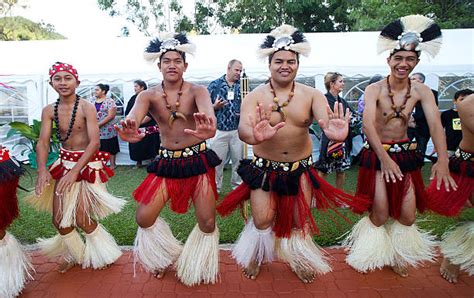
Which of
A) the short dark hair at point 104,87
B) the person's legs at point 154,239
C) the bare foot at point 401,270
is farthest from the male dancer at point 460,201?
the short dark hair at point 104,87

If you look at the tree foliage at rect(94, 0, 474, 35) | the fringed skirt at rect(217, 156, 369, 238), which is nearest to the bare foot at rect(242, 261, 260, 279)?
the fringed skirt at rect(217, 156, 369, 238)

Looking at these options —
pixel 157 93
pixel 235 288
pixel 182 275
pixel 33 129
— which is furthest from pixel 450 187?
pixel 33 129

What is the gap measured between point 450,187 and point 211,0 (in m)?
23.3

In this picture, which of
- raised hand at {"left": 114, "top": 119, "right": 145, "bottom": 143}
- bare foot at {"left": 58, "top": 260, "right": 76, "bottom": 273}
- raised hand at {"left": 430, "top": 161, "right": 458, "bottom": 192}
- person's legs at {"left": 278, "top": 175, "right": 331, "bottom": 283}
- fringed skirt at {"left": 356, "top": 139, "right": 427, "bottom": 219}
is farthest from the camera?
bare foot at {"left": 58, "top": 260, "right": 76, "bottom": 273}

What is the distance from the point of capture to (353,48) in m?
8.80

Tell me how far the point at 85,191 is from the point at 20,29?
3245cm

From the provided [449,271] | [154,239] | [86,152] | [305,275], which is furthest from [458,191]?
[86,152]

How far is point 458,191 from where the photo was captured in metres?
3.13

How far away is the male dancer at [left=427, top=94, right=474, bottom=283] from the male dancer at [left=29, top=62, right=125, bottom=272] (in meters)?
2.79

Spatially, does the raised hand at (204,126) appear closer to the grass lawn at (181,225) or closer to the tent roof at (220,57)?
the grass lawn at (181,225)

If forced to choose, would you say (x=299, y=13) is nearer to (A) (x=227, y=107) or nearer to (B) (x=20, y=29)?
(A) (x=227, y=107)

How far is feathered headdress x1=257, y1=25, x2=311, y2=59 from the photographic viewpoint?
2953mm

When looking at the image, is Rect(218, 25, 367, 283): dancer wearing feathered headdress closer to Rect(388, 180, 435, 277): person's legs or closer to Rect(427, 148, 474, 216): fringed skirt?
Rect(388, 180, 435, 277): person's legs

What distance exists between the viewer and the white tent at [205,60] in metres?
7.93
